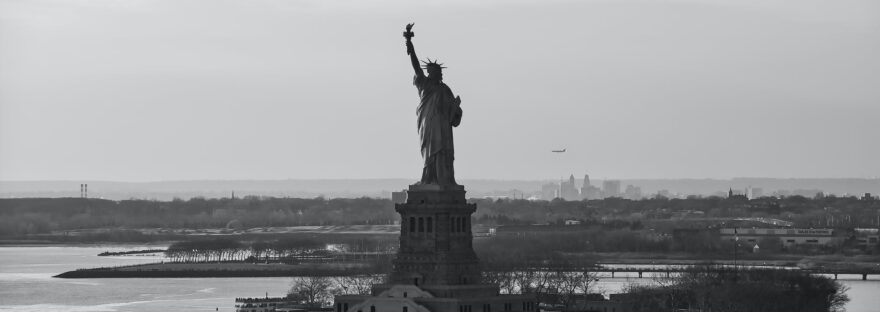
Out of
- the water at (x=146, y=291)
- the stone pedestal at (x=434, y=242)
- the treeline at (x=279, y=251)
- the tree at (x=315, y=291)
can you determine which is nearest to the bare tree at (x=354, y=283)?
the tree at (x=315, y=291)

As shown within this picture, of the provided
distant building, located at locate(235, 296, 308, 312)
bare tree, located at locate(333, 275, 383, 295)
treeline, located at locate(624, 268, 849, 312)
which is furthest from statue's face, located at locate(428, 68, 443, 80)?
bare tree, located at locate(333, 275, 383, 295)

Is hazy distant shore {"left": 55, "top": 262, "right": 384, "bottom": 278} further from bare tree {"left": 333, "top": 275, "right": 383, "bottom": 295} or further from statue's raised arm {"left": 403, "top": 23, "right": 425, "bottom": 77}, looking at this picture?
statue's raised arm {"left": 403, "top": 23, "right": 425, "bottom": 77}

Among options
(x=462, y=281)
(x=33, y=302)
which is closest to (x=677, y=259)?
(x=33, y=302)

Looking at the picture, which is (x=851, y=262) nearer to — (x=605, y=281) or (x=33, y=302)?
(x=605, y=281)

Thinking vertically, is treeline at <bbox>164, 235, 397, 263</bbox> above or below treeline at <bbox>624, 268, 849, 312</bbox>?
above

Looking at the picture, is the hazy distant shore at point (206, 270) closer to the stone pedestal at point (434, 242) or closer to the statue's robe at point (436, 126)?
the statue's robe at point (436, 126)

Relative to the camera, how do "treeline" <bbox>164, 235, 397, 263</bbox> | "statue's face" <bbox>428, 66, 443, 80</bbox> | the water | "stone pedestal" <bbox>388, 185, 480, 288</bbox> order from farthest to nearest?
"treeline" <bbox>164, 235, 397, 263</bbox>
the water
"statue's face" <bbox>428, 66, 443, 80</bbox>
"stone pedestal" <bbox>388, 185, 480, 288</bbox>
